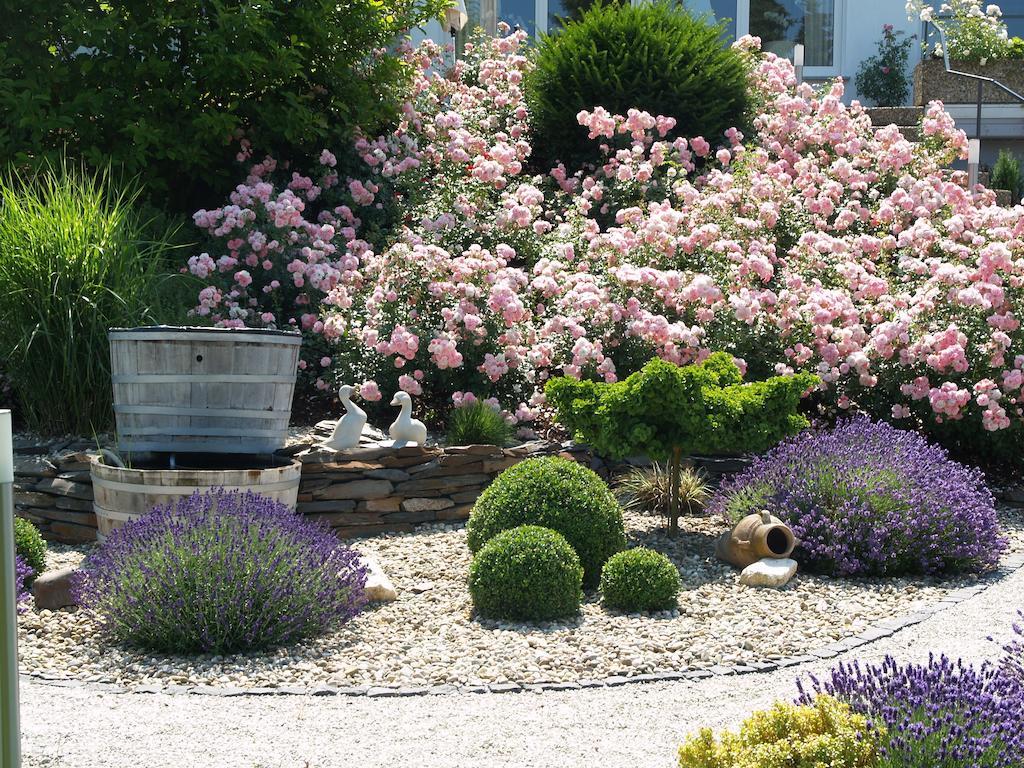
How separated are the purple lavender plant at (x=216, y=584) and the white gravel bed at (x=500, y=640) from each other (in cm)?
8

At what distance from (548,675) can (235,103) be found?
6.40 metres

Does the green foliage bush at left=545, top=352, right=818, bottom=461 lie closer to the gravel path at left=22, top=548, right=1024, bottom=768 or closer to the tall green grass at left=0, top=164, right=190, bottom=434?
the gravel path at left=22, top=548, right=1024, bottom=768

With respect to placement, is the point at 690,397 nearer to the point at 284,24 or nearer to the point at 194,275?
the point at 194,275

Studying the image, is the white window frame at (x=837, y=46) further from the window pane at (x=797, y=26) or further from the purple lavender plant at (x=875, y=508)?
the purple lavender plant at (x=875, y=508)

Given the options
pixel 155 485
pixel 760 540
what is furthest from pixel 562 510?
pixel 155 485

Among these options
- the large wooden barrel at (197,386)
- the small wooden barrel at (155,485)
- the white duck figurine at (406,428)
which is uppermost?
the large wooden barrel at (197,386)

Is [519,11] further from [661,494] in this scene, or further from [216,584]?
[216,584]

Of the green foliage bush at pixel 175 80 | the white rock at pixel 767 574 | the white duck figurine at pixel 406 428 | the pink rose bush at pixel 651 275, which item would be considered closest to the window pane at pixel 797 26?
the pink rose bush at pixel 651 275

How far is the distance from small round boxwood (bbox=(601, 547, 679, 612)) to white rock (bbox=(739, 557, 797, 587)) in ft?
1.80

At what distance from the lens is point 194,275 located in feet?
25.4

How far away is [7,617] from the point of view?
1.73m

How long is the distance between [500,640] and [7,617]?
299 centimetres

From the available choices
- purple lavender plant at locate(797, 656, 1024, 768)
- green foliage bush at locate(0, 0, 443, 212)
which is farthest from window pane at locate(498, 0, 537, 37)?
purple lavender plant at locate(797, 656, 1024, 768)

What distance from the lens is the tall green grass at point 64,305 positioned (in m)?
6.44
